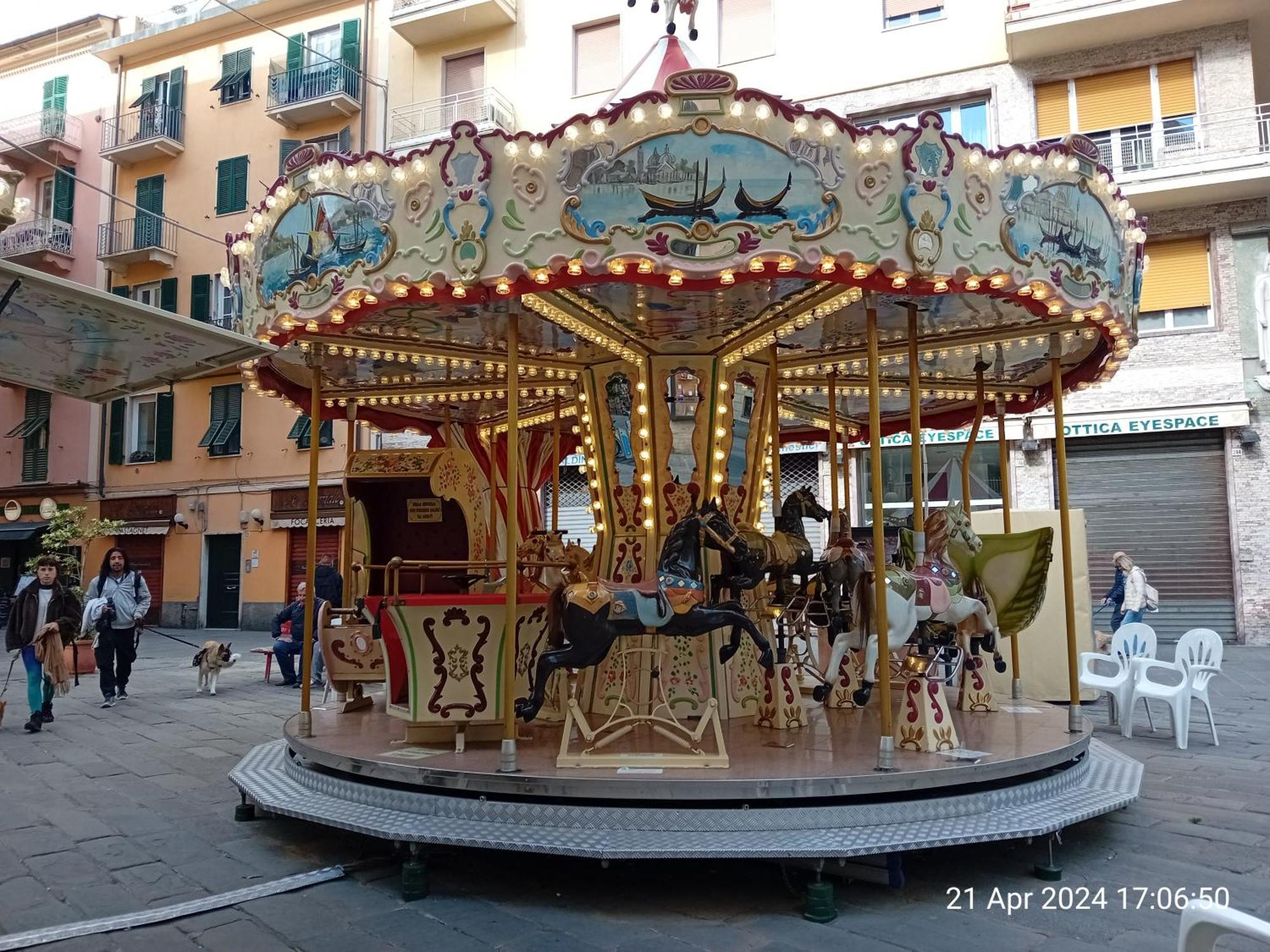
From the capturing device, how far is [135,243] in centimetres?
2342

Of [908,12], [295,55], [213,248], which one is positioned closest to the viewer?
[908,12]

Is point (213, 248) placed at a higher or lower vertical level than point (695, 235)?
higher

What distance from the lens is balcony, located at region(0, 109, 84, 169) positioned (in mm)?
24484

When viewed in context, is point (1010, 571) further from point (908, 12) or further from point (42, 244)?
point (42, 244)

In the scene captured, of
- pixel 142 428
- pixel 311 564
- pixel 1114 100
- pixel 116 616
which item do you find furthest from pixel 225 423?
pixel 1114 100

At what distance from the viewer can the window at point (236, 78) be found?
2273cm

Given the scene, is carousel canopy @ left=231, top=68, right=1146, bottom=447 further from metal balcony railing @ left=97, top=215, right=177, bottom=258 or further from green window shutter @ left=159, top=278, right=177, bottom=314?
metal balcony railing @ left=97, top=215, right=177, bottom=258

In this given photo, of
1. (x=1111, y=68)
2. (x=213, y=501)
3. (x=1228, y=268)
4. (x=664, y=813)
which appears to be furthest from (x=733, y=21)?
(x=664, y=813)

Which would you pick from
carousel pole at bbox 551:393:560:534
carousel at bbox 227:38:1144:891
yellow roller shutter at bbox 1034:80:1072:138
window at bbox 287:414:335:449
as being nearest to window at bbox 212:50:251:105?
window at bbox 287:414:335:449

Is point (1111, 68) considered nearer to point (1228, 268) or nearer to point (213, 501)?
point (1228, 268)

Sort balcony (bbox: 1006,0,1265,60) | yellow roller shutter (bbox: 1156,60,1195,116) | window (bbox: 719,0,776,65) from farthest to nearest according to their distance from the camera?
window (bbox: 719,0,776,65) < yellow roller shutter (bbox: 1156,60,1195,116) < balcony (bbox: 1006,0,1265,60)

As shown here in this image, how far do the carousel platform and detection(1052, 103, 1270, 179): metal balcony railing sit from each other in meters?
12.9

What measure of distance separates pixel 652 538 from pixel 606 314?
1.73 meters

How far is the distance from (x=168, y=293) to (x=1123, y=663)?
22643 millimetres
